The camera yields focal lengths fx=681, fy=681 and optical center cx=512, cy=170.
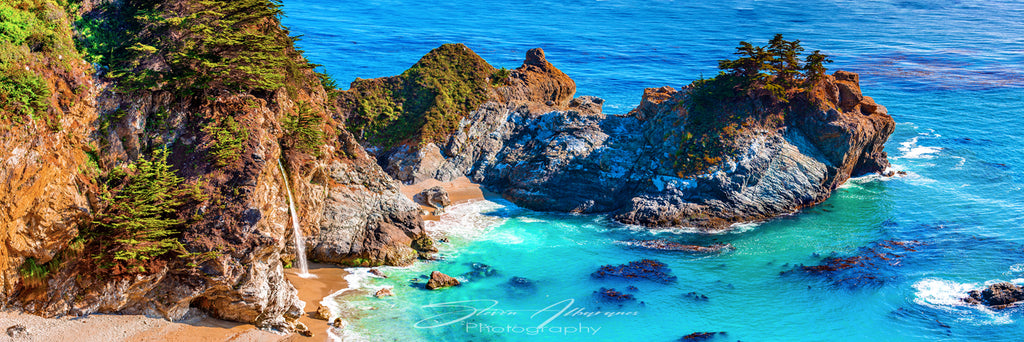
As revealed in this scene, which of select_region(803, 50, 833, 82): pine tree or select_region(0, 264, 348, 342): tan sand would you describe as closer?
select_region(0, 264, 348, 342): tan sand

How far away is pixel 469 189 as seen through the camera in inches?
1612

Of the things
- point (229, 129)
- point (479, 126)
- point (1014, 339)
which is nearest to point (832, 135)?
point (1014, 339)

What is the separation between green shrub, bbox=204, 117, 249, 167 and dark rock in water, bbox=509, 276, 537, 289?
41.0 feet

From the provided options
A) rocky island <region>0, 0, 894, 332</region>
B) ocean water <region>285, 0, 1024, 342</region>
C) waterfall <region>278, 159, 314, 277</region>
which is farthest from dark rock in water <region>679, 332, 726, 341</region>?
waterfall <region>278, 159, 314, 277</region>

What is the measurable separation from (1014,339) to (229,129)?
2922 cm

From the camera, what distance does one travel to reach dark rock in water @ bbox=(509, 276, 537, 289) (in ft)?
95.7

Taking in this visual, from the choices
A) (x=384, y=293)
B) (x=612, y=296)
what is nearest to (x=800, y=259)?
(x=612, y=296)

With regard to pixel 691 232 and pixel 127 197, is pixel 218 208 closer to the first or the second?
pixel 127 197

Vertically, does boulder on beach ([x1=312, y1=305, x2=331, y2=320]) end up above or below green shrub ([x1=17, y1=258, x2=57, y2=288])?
below

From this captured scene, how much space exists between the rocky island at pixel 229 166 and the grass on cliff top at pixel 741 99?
4.1 inches

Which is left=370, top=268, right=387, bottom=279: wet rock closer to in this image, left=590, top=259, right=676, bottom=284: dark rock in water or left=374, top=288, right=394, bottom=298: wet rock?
left=374, top=288, right=394, bottom=298: wet rock

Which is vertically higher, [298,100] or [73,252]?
[298,100]

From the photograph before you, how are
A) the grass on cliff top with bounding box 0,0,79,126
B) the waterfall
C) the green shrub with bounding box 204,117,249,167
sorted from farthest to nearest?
the waterfall → the green shrub with bounding box 204,117,249,167 → the grass on cliff top with bounding box 0,0,79,126

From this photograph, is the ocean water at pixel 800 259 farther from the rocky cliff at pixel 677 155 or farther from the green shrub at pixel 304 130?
the green shrub at pixel 304 130
